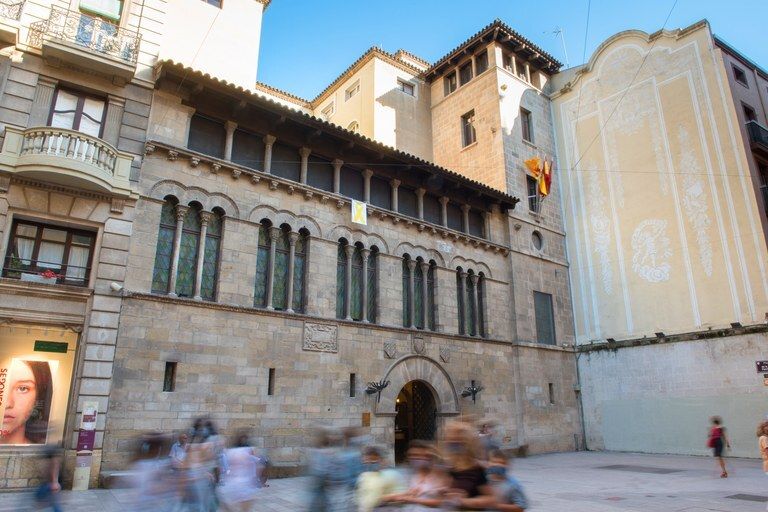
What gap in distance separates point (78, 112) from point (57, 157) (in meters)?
2.30

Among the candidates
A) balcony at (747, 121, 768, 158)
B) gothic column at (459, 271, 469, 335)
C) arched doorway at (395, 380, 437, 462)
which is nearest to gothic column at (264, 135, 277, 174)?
gothic column at (459, 271, 469, 335)

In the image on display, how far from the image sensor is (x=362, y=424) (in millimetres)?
15898

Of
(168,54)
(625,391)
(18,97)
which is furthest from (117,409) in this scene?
(625,391)

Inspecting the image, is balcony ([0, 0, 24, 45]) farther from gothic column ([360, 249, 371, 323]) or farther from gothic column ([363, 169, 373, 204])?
gothic column ([360, 249, 371, 323])

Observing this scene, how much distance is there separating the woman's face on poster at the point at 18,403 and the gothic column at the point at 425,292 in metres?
11.8

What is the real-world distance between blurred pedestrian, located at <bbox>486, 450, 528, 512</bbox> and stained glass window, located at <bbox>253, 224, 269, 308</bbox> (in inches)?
404

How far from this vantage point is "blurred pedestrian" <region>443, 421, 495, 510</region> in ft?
14.6

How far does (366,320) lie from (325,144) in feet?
20.0

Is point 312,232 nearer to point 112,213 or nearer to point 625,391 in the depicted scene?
point 112,213

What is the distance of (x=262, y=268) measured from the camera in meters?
15.5

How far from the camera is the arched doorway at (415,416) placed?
1855 cm

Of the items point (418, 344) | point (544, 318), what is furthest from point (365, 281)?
point (544, 318)

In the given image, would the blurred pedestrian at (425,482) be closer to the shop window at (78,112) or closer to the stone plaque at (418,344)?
the stone plaque at (418,344)

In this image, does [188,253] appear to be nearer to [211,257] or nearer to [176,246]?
[176,246]
